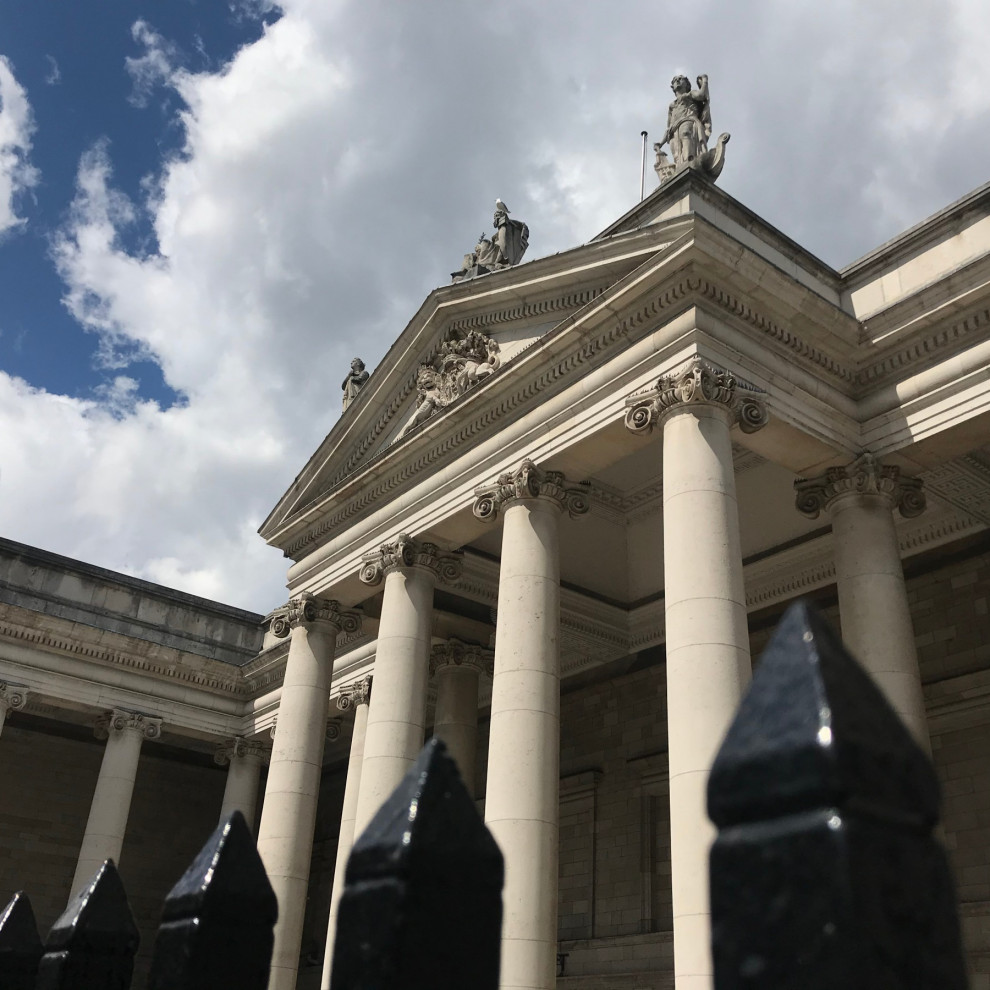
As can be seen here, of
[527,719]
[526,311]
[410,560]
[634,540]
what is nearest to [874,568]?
[527,719]

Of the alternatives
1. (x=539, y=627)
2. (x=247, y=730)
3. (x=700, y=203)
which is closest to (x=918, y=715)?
(x=539, y=627)

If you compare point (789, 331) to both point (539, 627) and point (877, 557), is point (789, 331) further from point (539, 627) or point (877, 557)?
point (539, 627)

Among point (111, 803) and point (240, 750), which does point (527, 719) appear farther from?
point (240, 750)

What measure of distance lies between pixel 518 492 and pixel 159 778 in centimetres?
2748

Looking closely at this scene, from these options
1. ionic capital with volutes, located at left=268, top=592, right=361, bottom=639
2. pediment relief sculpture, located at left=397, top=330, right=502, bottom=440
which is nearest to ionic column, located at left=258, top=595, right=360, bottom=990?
ionic capital with volutes, located at left=268, top=592, right=361, bottom=639

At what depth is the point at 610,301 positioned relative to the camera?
668 inches

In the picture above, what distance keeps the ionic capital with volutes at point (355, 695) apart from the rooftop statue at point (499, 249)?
39.6 ft

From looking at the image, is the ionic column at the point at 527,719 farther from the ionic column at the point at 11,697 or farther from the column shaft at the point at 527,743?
the ionic column at the point at 11,697

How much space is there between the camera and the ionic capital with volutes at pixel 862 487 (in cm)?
1719

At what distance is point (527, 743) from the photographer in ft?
52.4

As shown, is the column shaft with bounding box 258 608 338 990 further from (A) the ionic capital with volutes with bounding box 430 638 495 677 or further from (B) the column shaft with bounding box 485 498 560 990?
(B) the column shaft with bounding box 485 498 560 990

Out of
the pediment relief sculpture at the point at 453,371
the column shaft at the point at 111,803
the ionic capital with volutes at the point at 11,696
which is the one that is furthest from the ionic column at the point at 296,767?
the ionic capital with volutes at the point at 11,696

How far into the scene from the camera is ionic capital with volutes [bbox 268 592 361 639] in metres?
23.5

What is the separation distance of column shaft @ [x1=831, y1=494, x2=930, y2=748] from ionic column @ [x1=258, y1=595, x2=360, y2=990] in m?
11.4
